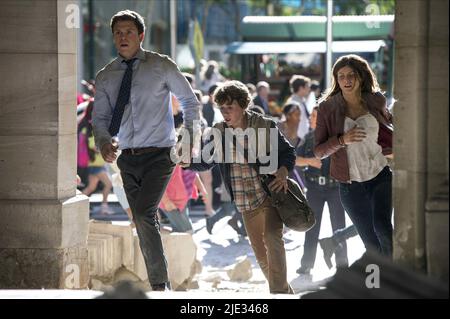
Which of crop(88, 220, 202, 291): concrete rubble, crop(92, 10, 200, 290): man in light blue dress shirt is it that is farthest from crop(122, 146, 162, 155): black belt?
crop(88, 220, 202, 291): concrete rubble

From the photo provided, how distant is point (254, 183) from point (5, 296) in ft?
7.27

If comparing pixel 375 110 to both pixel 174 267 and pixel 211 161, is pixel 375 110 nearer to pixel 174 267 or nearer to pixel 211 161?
pixel 211 161

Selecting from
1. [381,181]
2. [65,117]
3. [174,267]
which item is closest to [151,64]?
[65,117]

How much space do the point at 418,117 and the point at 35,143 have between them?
2807mm

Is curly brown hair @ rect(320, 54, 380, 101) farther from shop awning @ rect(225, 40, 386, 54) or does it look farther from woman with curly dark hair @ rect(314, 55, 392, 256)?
shop awning @ rect(225, 40, 386, 54)

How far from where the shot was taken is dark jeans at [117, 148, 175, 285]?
7.35 meters

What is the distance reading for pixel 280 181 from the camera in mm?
7414

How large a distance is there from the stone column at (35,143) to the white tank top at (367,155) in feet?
6.68

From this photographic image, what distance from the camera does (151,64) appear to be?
294 inches

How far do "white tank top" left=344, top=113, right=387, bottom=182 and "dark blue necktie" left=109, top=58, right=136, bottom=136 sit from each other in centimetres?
164

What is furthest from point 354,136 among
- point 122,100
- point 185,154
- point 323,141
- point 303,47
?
point 303,47

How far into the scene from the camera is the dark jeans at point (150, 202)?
24.1ft

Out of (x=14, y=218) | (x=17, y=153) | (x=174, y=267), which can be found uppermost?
(x=17, y=153)

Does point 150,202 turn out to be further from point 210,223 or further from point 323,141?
point 210,223
